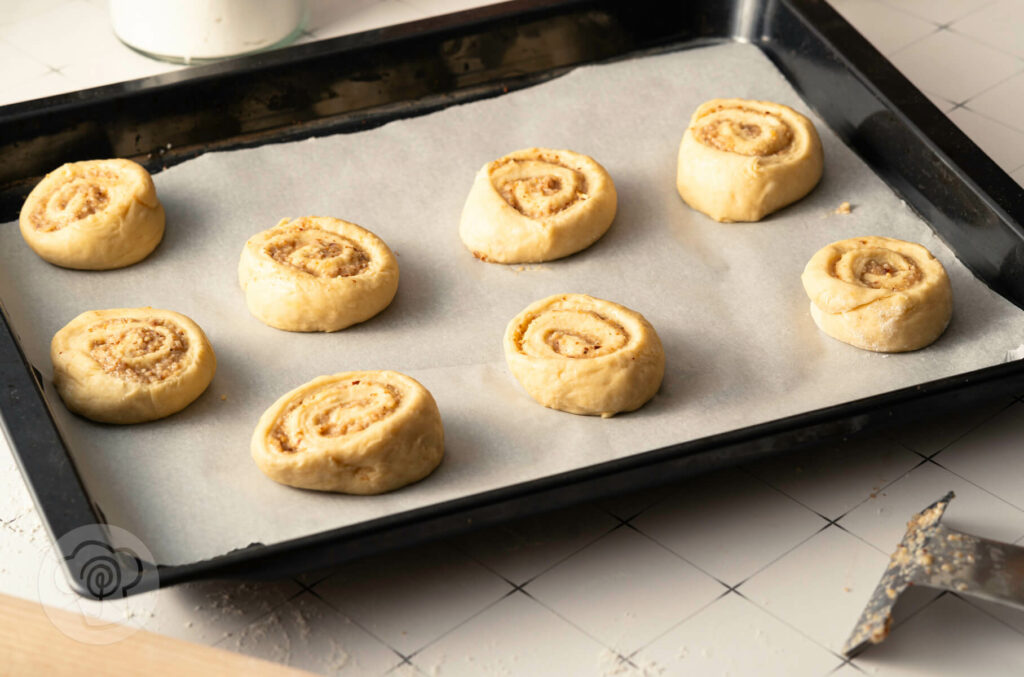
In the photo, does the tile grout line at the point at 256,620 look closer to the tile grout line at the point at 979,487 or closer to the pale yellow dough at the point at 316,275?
the pale yellow dough at the point at 316,275

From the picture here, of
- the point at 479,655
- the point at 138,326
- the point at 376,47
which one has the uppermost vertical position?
the point at 376,47

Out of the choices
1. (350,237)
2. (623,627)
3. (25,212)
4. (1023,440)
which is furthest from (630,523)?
(25,212)

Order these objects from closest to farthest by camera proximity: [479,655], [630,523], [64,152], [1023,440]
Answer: [479,655], [630,523], [1023,440], [64,152]

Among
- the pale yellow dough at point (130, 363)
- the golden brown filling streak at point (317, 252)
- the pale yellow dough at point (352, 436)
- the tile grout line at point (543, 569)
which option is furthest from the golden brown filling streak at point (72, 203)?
the tile grout line at point (543, 569)

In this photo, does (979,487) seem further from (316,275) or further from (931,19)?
(931,19)

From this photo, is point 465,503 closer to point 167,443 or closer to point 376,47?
point 167,443

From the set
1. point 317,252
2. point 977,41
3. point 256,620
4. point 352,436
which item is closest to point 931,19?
point 977,41

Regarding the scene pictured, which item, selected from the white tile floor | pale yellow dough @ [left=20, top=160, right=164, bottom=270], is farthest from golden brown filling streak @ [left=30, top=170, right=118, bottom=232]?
the white tile floor
